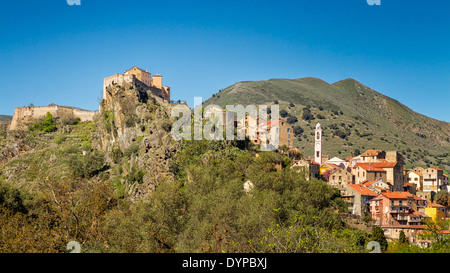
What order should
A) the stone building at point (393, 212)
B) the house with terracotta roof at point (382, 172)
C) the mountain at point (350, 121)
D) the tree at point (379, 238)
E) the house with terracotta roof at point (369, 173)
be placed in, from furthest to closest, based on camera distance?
1. the mountain at point (350, 121)
2. the house with terracotta roof at point (382, 172)
3. the house with terracotta roof at point (369, 173)
4. the stone building at point (393, 212)
5. the tree at point (379, 238)

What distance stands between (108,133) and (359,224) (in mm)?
44244

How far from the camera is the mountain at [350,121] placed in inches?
5064

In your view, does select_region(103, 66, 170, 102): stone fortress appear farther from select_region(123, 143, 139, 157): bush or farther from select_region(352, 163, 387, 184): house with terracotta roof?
select_region(352, 163, 387, 184): house with terracotta roof

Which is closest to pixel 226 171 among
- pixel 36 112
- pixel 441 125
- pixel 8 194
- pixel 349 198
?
pixel 349 198

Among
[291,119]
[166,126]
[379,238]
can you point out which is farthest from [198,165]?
[291,119]

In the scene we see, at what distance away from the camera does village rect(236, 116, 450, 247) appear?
54.5 meters

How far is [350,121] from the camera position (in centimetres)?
15150

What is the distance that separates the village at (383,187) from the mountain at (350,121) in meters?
37.9

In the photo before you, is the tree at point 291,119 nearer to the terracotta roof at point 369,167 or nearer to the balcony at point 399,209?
the terracotta roof at point 369,167

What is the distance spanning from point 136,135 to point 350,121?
103278 mm

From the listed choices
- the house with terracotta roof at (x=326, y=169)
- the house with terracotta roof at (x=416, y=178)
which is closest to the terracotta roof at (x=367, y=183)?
the house with terracotta roof at (x=326, y=169)

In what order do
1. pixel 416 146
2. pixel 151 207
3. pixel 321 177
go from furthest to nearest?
pixel 416 146
pixel 321 177
pixel 151 207
